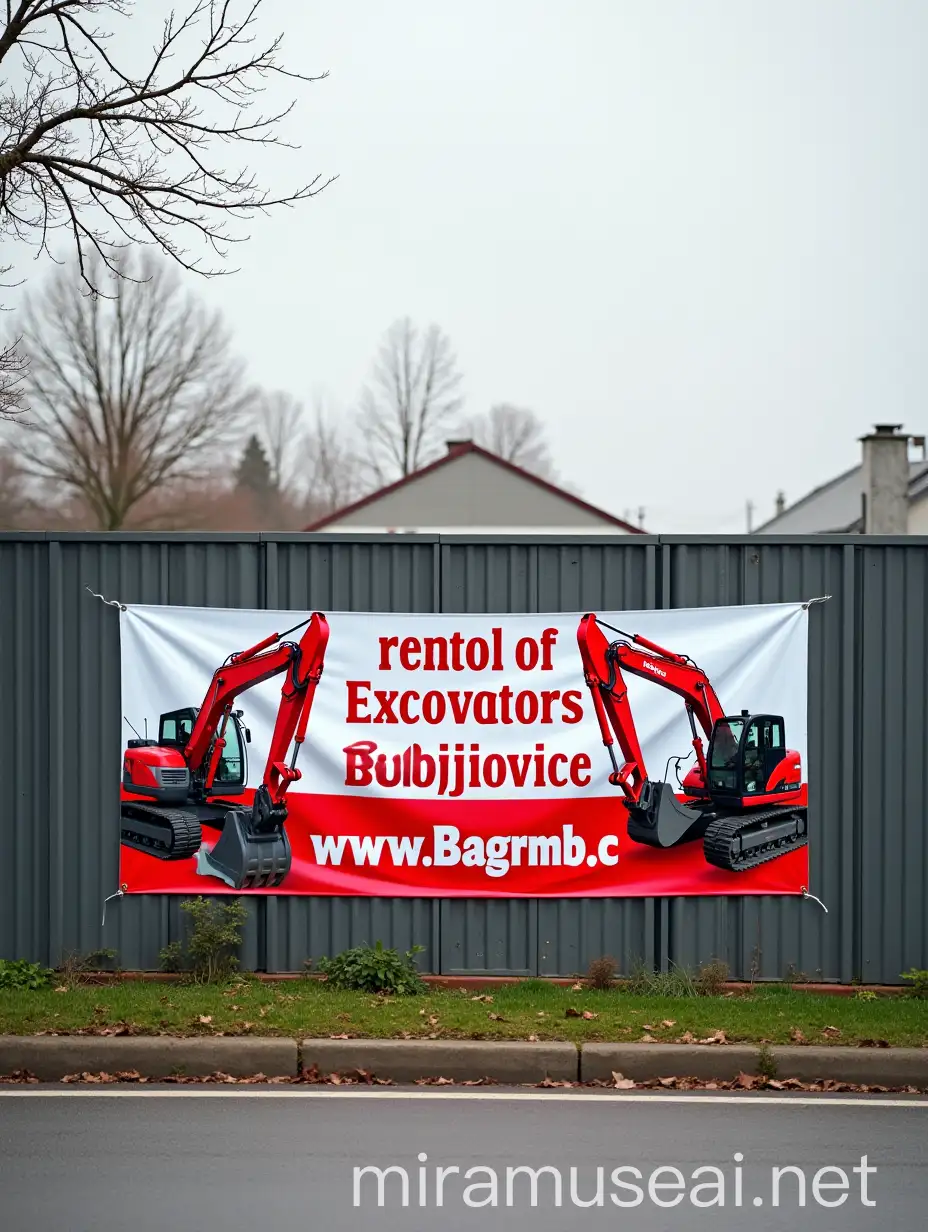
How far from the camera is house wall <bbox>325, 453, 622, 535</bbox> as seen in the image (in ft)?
144

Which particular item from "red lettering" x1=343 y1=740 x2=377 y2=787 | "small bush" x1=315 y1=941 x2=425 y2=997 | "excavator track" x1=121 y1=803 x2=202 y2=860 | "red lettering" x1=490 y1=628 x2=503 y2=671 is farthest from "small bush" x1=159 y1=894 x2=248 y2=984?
"red lettering" x1=490 y1=628 x2=503 y2=671

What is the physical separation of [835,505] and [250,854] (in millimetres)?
38388

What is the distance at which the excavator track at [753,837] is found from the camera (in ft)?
29.1

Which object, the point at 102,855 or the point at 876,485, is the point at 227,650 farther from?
the point at 876,485

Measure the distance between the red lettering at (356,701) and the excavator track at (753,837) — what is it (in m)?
2.43

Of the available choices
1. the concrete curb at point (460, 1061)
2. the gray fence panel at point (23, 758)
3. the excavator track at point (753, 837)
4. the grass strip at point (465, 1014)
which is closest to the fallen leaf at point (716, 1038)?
the grass strip at point (465, 1014)

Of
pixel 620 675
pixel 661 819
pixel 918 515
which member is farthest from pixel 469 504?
pixel 661 819

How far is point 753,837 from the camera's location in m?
8.91

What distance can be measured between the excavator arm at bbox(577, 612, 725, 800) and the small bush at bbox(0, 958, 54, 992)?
12.7 feet

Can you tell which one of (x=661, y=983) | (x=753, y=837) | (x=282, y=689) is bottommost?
(x=661, y=983)

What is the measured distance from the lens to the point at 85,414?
165ft

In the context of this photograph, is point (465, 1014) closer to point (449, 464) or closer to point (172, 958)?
point (172, 958)

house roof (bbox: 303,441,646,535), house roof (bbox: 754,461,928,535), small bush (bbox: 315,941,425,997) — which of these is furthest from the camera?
house roof (bbox: 303,441,646,535)

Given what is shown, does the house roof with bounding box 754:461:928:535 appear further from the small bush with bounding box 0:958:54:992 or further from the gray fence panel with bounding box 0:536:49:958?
the small bush with bounding box 0:958:54:992
